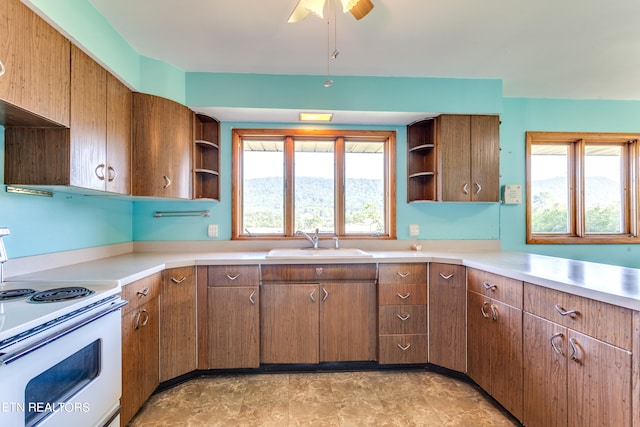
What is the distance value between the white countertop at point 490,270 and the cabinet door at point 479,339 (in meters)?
0.25

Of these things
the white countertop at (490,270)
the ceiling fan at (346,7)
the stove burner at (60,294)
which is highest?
the ceiling fan at (346,7)

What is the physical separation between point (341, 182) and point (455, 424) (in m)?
1.98

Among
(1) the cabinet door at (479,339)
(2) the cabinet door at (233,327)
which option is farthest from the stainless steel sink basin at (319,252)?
(1) the cabinet door at (479,339)

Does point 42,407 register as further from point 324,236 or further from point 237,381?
point 324,236

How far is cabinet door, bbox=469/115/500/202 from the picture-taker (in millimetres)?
2475

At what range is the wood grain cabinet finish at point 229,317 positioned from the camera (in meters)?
2.11

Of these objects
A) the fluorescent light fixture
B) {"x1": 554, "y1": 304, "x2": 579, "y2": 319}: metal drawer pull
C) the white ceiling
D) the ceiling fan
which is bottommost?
{"x1": 554, "y1": 304, "x2": 579, "y2": 319}: metal drawer pull

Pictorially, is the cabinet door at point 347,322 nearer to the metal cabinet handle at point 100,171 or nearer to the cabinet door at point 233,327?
the cabinet door at point 233,327

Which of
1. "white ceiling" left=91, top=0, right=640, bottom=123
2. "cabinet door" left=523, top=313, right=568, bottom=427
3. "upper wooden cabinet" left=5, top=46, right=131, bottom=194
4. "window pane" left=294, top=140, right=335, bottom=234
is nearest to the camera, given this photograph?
"cabinet door" left=523, top=313, right=568, bottom=427

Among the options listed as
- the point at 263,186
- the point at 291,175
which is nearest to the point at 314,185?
the point at 291,175

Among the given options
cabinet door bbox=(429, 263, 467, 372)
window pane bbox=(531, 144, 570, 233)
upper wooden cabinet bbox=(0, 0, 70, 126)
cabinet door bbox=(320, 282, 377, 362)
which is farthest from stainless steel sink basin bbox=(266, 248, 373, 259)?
window pane bbox=(531, 144, 570, 233)

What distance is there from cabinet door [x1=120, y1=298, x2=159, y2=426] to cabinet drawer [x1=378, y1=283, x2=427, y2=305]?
5.21 ft

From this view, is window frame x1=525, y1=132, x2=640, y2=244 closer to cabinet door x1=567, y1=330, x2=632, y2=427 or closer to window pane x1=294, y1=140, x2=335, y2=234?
cabinet door x1=567, y1=330, x2=632, y2=427

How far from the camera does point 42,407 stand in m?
0.97
